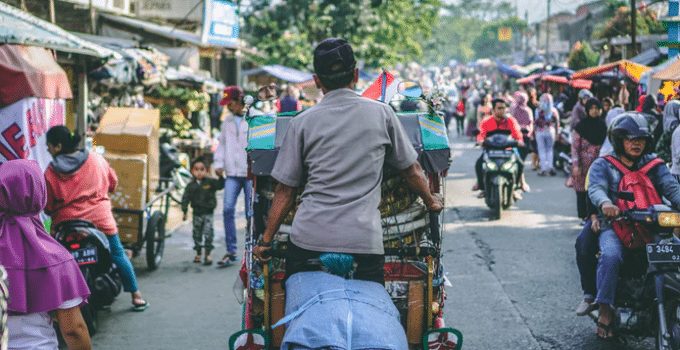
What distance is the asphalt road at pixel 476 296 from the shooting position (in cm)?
692

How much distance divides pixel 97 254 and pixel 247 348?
284 cm

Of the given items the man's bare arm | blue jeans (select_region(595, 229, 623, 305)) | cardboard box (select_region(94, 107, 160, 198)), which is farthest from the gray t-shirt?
cardboard box (select_region(94, 107, 160, 198))

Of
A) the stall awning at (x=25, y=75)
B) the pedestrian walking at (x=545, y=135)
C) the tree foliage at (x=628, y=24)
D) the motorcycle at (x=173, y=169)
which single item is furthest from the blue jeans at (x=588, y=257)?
the tree foliage at (x=628, y=24)

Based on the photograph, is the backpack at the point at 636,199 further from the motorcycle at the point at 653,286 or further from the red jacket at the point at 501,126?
the red jacket at the point at 501,126

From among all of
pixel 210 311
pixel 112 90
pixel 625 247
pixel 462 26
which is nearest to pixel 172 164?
pixel 112 90

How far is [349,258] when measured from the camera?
3.98 meters

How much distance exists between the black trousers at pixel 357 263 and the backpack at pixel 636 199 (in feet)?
9.04

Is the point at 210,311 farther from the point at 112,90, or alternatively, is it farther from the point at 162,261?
the point at 112,90

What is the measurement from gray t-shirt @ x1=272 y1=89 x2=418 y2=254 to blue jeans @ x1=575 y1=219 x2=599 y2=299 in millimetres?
3011

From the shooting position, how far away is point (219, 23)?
17.7 m

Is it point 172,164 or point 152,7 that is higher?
point 152,7

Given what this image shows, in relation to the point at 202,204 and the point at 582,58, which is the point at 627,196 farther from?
the point at 582,58

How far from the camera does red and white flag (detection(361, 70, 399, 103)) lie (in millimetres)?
5661

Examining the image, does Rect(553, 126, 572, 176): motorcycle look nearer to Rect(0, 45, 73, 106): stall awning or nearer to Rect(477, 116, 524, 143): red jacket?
Rect(477, 116, 524, 143): red jacket
